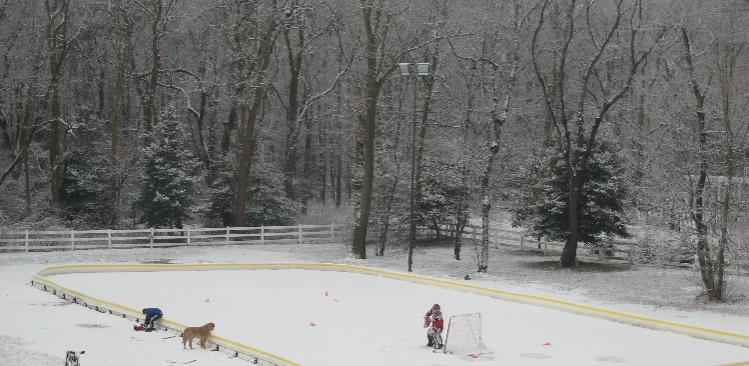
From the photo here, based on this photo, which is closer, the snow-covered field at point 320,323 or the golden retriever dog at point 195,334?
the snow-covered field at point 320,323

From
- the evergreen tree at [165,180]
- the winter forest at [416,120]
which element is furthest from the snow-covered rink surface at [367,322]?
the evergreen tree at [165,180]

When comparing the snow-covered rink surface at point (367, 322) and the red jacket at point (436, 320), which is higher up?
the red jacket at point (436, 320)

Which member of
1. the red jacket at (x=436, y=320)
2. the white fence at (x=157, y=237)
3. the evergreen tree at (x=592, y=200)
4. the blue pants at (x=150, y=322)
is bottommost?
the blue pants at (x=150, y=322)

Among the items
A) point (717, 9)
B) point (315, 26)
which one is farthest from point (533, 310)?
point (315, 26)

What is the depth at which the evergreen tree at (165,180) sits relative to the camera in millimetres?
37188

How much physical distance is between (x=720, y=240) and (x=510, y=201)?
21.6 m

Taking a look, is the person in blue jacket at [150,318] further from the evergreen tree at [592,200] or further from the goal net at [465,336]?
the evergreen tree at [592,200]

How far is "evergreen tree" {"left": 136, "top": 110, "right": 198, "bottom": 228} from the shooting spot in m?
37.2

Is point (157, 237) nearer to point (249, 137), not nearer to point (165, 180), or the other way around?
point (165, 180)

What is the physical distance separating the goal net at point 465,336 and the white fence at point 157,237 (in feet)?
70.5

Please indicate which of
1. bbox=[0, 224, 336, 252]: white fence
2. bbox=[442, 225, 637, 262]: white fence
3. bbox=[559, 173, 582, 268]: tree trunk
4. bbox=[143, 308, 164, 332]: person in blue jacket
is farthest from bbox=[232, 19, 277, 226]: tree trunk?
bbox=[143, 308, 164, 332]: person in blue jacket

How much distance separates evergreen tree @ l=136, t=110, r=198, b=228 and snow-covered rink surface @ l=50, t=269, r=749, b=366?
1118 centimetres

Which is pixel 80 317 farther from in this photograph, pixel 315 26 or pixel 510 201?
pixel 315 26

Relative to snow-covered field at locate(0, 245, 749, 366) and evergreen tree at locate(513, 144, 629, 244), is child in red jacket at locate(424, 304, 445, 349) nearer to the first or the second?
snow-covered field at locate(0, 245, 749, 366)
